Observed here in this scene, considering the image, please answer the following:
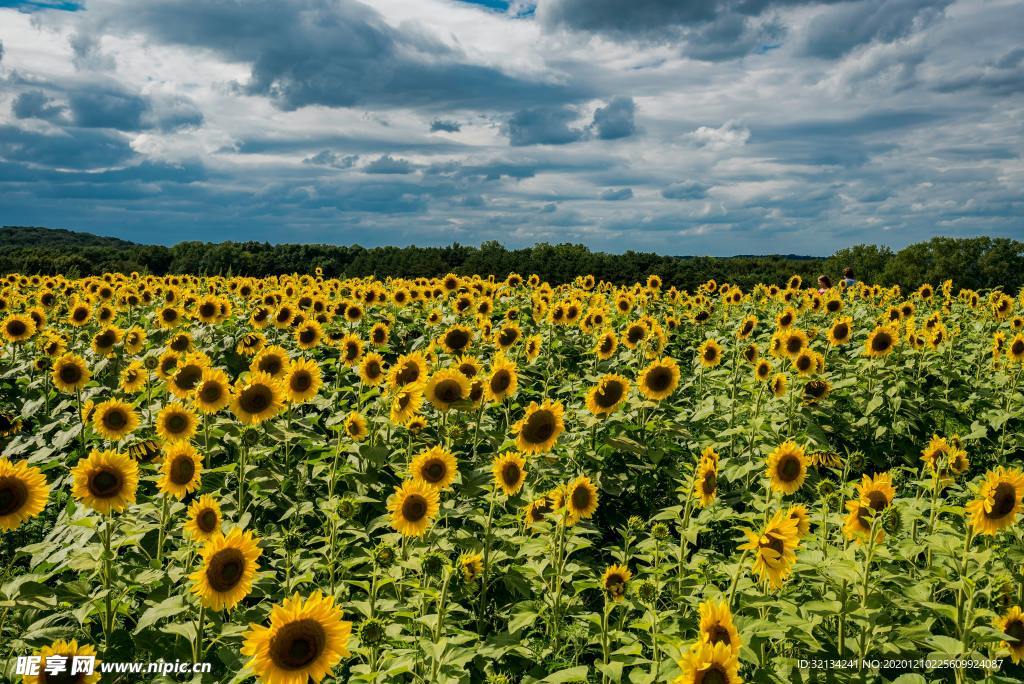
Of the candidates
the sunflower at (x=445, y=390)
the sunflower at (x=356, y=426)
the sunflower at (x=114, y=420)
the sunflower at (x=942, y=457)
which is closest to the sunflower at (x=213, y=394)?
the sunflower at (x=114, y=420)

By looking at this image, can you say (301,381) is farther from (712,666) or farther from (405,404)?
(712,666)

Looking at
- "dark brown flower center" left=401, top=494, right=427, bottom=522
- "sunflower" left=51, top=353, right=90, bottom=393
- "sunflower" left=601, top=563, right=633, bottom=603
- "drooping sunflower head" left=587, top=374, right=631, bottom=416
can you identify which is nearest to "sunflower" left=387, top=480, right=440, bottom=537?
"dark brown flower center" left=401, top=494, right=427, bottom=522

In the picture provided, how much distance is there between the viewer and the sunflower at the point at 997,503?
399 cm

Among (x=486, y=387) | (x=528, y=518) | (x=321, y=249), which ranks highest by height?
(x=321, y=249)

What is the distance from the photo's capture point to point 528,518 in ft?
15.7

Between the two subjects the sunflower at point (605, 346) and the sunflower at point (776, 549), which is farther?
the sunflower at point (605, 346)

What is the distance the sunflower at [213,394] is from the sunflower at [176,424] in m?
0.13

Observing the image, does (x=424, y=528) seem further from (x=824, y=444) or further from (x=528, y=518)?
(x=824, y=444)

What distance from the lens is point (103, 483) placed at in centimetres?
411

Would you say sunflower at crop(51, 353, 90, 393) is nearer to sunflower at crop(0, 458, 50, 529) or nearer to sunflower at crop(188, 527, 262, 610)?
sunflower at crop(0, 458, 50, 529)

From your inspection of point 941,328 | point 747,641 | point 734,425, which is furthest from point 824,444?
point 941,328

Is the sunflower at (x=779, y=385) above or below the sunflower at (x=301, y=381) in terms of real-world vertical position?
below

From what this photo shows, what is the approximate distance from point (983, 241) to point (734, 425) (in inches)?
3210

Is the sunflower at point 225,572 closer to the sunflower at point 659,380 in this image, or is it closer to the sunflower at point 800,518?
the sunflower at point 800,518
